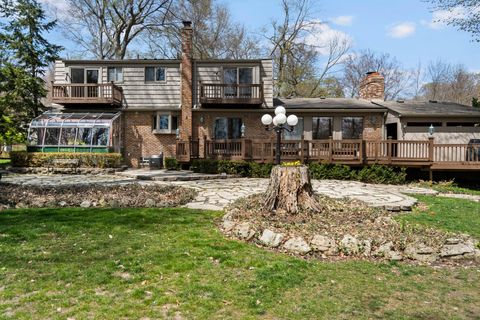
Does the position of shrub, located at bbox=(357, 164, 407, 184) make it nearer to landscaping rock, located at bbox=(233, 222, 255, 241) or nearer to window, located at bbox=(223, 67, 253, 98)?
window, located at bbox=(223, 67, 253, 98)

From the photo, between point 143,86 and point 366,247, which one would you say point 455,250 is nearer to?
point 366,247

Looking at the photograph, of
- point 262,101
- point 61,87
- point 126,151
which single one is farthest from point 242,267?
point 61,87

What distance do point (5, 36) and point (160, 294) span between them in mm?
24586

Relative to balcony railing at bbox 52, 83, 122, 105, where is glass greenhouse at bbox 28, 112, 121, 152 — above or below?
below

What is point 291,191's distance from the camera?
22.8 ft

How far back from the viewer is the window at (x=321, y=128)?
18.4 m

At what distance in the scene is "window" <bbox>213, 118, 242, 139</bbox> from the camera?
1866cm

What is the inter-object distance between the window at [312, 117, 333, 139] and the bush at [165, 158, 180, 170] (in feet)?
24.2

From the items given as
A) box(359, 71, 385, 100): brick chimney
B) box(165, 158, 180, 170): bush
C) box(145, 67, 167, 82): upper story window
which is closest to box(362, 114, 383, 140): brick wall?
box(359, 71, 385, 100): brick chimney

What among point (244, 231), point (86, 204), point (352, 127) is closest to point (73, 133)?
point (86, 204)

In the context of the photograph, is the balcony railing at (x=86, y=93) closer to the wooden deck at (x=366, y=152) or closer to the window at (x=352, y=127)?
the wooden deck at (x=366, y=152)

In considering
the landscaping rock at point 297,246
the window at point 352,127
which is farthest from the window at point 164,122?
the landscaping rock at point 297,246

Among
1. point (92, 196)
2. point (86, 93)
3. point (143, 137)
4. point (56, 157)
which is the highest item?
point (86, 93)

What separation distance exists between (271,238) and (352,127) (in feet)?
46.9
